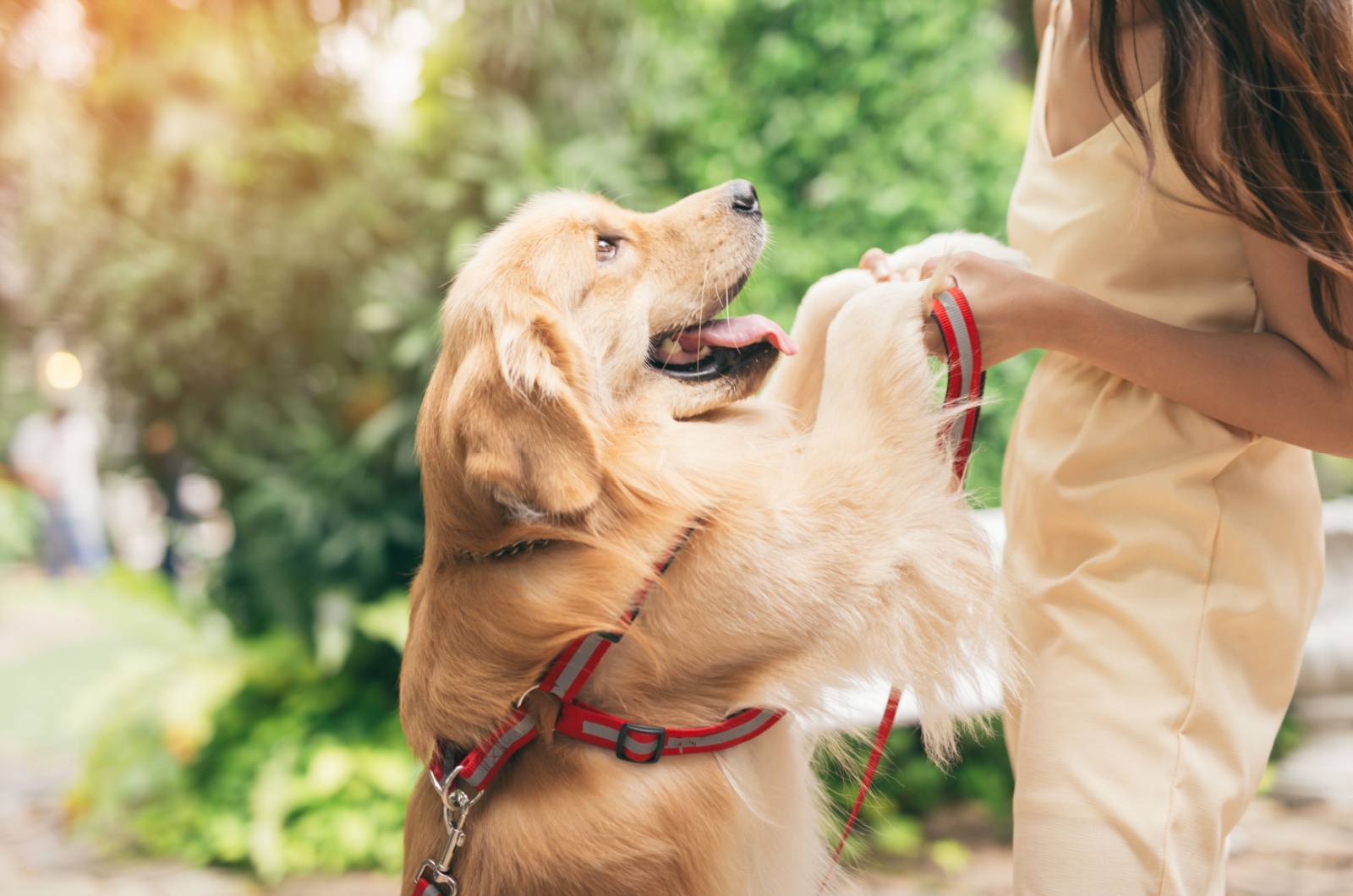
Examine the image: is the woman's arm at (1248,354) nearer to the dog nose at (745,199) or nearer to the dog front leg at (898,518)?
the dog front leg at (898,518)

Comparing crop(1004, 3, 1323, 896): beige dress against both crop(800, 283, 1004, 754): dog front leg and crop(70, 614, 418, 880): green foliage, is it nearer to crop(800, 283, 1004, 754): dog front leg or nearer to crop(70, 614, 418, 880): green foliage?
crop(800, 283, 1004, 754): dog front leg

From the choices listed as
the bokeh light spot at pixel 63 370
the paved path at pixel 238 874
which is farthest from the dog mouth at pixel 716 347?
the bokeh light spot at pixel 63 370

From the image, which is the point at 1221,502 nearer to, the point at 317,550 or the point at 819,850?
the point at 819,850

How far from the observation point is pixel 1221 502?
4.19 feet

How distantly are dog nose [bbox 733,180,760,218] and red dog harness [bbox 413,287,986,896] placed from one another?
0.53 meters

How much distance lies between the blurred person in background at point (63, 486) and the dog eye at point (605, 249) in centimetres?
832

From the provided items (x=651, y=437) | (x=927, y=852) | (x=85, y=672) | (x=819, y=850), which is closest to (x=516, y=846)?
(x=819, y=850)

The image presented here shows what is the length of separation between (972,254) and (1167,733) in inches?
29.1

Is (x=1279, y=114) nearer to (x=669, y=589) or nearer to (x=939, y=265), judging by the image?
(x=939, y=265)

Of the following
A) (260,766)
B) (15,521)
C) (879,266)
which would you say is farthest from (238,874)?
(15,521)

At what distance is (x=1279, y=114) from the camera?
115 cm

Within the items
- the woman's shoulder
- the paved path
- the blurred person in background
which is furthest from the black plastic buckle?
the blurred person in background

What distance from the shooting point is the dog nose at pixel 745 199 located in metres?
1.79

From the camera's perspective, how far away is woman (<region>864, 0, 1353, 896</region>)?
3.78ft
